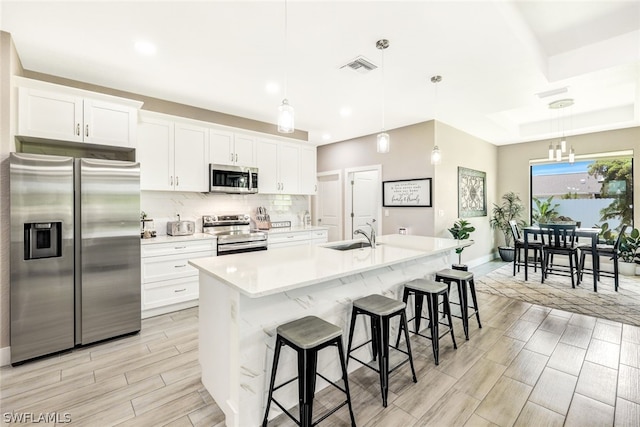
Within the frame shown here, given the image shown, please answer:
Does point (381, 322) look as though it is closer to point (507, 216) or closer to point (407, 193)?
point (407, 193)

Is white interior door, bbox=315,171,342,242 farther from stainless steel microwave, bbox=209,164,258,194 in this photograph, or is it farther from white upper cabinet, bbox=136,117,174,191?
white upper cabinet, bbox=136,117,174,191

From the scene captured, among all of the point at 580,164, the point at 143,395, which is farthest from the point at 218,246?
the point at 580,164

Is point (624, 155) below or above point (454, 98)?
below

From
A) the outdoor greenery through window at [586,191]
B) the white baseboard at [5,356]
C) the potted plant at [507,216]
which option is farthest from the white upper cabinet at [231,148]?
the outdoor greenery through window at [586,191]

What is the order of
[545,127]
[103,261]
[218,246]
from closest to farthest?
1. [103,261]
2. [218,246]
3. [545,127]

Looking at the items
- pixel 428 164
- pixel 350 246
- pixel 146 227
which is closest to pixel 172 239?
pixel 146 227

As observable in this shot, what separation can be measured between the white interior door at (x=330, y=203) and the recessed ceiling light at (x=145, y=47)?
4141 mm

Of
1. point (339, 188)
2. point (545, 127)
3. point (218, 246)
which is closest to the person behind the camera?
point (218, 246)

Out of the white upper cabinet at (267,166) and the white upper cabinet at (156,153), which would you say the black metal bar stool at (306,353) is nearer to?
the white upper cabinet at (156,153)

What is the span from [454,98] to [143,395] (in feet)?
14.8

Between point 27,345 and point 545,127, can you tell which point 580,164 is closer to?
point 545,127

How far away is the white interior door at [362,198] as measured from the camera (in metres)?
5.74

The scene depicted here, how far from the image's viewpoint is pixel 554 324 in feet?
10.4

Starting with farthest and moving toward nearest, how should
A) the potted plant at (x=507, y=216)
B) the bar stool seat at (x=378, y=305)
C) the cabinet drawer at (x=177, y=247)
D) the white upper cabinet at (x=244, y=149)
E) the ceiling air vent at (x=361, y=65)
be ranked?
the potted plant at (x=507, y=216) < the white upper cabinet at (x=244, y=149) < the cabinet drawer at (x=177, y=247) < the ceiling air vent at (x=361, y=65) < the bar stool seat at (x=378, y=305)
